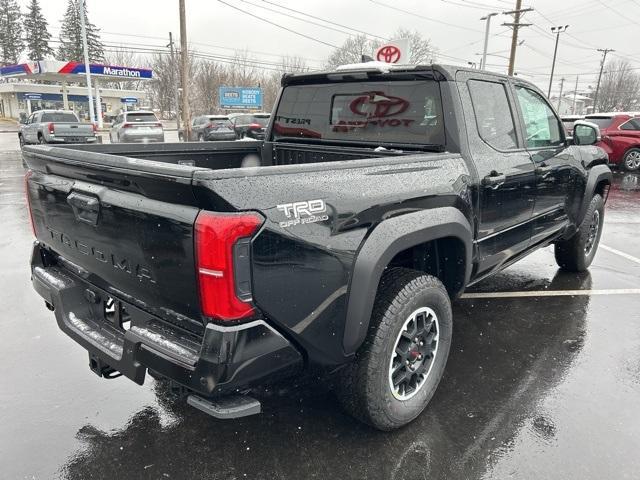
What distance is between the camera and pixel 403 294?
2559 millimetres

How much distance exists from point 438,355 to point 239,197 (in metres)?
1.71

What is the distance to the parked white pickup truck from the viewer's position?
1947 cm

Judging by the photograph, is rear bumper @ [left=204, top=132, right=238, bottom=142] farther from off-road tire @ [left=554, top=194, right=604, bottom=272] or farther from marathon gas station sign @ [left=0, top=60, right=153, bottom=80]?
marathon gas station sign @ [left=0, top=60, right=153, bottom=80]

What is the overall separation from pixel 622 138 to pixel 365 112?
14248mm

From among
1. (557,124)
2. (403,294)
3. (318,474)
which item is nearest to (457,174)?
(403,294)

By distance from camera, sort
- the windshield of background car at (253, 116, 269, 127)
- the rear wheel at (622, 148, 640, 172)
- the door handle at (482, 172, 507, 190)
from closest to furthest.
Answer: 1. the door handle at (482, 172, 507, 190)
2. the rear wheel at (622, 148, 640, 172)
3. the windshield of background car at (253, 116, 269, 127)

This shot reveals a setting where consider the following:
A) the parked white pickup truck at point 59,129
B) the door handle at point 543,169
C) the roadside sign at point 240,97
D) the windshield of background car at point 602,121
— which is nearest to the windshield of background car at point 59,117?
the parked white pickup truck at point 59,129

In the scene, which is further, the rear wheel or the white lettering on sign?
the white lettering on sign

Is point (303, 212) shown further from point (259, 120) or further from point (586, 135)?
point (259, 120)

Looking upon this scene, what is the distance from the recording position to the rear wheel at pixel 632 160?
14.6 meters

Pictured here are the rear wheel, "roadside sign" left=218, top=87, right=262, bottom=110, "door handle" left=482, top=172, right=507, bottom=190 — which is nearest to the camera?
"door handle" left=482, top=172, right=507, bottom=190

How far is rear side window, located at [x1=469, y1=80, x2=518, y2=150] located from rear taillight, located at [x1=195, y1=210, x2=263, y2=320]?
2.06 m

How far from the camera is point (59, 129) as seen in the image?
19.5 metres

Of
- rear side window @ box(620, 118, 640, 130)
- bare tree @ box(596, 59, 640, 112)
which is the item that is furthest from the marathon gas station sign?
bare tree @ box(596, 59, 640, 112)
